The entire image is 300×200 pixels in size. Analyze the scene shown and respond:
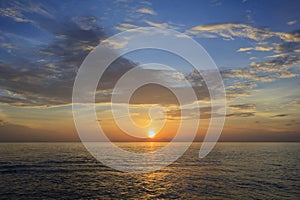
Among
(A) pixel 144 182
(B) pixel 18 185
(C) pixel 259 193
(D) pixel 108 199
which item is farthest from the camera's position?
(A) pixel 144 182

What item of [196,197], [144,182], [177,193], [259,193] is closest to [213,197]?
[196,197]

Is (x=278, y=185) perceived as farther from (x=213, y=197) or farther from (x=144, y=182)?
(x=144, y=182)

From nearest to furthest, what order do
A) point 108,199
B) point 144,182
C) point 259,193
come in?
1. point 108,199
2. point 259,193
3. point 144,182

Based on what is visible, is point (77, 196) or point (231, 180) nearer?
point (77, 196)

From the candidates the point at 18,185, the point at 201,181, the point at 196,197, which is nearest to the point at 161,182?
the point at 201,181

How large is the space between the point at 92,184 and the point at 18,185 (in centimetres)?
1213

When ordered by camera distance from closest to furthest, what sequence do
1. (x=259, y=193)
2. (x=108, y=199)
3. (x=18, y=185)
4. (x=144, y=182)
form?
(x=108, y=199)
(x=259, y=193)
(x=18, y=185)
(x=144, y=182)

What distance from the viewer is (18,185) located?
39.1 m

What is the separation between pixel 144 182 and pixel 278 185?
23.6 m

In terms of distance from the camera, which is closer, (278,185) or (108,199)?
(108,199)

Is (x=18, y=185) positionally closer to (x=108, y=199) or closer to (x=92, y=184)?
(x=92, y=184)

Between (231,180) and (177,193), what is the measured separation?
48.5 feet

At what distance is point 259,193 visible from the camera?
34531 mm

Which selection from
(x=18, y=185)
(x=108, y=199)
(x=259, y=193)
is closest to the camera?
(x=108, y=199)
